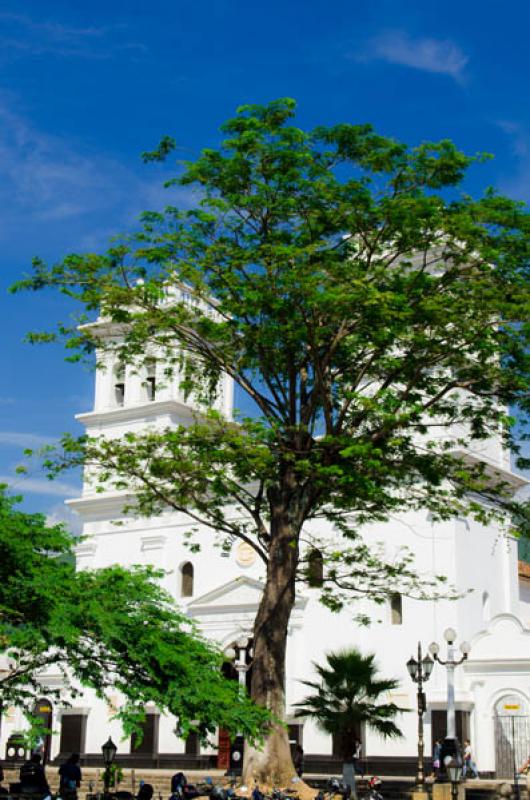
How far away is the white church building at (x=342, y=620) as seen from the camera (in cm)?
3064

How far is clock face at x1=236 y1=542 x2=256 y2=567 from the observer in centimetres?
3656

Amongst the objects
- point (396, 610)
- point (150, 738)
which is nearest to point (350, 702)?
point (396, 610)

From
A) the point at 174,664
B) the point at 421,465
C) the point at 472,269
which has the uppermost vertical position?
the point at 472,269

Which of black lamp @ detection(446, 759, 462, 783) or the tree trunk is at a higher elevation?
the tree trunk

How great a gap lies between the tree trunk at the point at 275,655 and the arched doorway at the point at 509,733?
12.7 m

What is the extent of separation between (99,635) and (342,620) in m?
22.3

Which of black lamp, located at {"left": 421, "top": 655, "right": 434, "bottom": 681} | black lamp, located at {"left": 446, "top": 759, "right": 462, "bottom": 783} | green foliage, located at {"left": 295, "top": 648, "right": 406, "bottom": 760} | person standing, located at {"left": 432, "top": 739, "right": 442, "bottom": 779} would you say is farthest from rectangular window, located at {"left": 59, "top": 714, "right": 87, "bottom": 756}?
black lamp, located at {"left": 446, "top": 759, "right": 462, "bottom": 783}

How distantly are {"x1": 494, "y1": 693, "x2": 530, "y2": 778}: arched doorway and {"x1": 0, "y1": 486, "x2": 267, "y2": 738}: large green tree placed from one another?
1798 cm

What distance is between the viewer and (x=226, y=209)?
20.1 meters

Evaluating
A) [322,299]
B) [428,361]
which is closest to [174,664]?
[322,299]

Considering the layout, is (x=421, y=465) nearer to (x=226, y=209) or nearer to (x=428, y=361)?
(x=428, y=361)

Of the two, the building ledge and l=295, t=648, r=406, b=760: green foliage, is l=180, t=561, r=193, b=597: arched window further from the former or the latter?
l=295, t=648, r=406, b=760: green foliage

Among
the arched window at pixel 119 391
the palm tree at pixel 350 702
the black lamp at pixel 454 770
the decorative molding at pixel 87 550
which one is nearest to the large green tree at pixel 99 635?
the black lamp at pixel 454 770

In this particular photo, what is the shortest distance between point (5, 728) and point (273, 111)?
27970 millimetres
